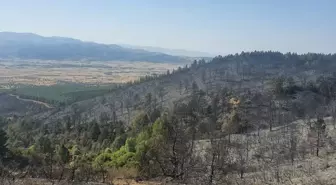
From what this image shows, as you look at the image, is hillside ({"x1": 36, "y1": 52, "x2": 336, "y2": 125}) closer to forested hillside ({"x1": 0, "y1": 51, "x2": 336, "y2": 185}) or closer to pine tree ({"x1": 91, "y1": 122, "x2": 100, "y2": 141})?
forested hillside ({"x1": 0, "y1": 51, "x2": 336, "y2": 185})

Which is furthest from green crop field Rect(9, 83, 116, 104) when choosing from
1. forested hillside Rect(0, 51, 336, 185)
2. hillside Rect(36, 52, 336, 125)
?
forested hillside Rect(0, 51, 336, 185)

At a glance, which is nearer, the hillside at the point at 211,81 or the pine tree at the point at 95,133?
the pine tree at the point at 95,133

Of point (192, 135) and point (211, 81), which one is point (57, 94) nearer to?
point (211, 81)

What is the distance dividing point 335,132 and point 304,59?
141 meters

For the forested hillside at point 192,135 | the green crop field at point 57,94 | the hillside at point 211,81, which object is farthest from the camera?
the green crop field at point 57,94

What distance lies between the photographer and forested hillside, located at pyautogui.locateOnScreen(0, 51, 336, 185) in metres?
35.0

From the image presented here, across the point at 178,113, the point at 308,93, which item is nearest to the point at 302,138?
the point at 178,113

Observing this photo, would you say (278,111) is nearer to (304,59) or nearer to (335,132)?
(335,132)

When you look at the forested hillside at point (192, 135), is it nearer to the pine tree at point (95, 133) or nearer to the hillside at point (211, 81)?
the pine tree at point (95, 133)

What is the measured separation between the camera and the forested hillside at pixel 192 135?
3500 centimetres

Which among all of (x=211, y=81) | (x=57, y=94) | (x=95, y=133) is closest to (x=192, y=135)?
(x=95, y=133)

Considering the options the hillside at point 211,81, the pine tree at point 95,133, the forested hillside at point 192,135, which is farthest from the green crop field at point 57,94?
the pine tree at point 95,133

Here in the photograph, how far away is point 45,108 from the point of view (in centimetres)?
13475

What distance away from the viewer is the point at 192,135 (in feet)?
159
